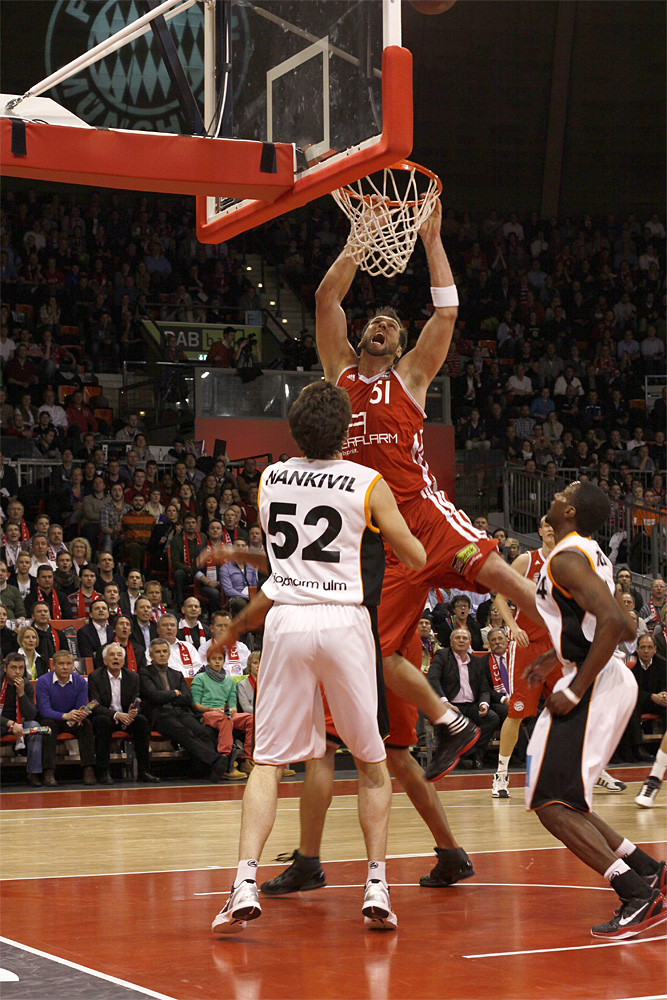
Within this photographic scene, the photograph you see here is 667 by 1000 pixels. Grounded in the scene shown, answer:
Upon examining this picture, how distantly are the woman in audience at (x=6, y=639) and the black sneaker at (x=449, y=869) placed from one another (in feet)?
20.9

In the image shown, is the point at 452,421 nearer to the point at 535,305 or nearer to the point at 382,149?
the point at 535,305

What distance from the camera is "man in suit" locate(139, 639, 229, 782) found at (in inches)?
436

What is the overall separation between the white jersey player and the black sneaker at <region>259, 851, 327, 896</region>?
2.47 feet

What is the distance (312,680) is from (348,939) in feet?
3.29

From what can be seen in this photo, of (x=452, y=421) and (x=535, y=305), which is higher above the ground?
(x=535, y=305)

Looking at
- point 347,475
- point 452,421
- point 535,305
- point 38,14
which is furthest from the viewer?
point 535,305

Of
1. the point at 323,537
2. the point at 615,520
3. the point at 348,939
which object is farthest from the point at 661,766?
the point at 615,520

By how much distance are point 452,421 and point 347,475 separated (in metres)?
14.8

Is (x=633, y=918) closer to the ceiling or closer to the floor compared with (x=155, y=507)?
closer to the floor

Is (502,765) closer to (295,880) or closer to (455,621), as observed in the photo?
(455,621)

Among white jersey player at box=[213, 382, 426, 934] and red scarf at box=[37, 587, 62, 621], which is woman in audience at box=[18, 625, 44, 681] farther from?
white jersey player at box=[213, 382, 426, 934]

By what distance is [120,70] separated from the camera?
1109 cm

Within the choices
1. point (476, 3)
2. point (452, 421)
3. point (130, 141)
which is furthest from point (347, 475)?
point (476, 3)

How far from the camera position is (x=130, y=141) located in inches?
228
